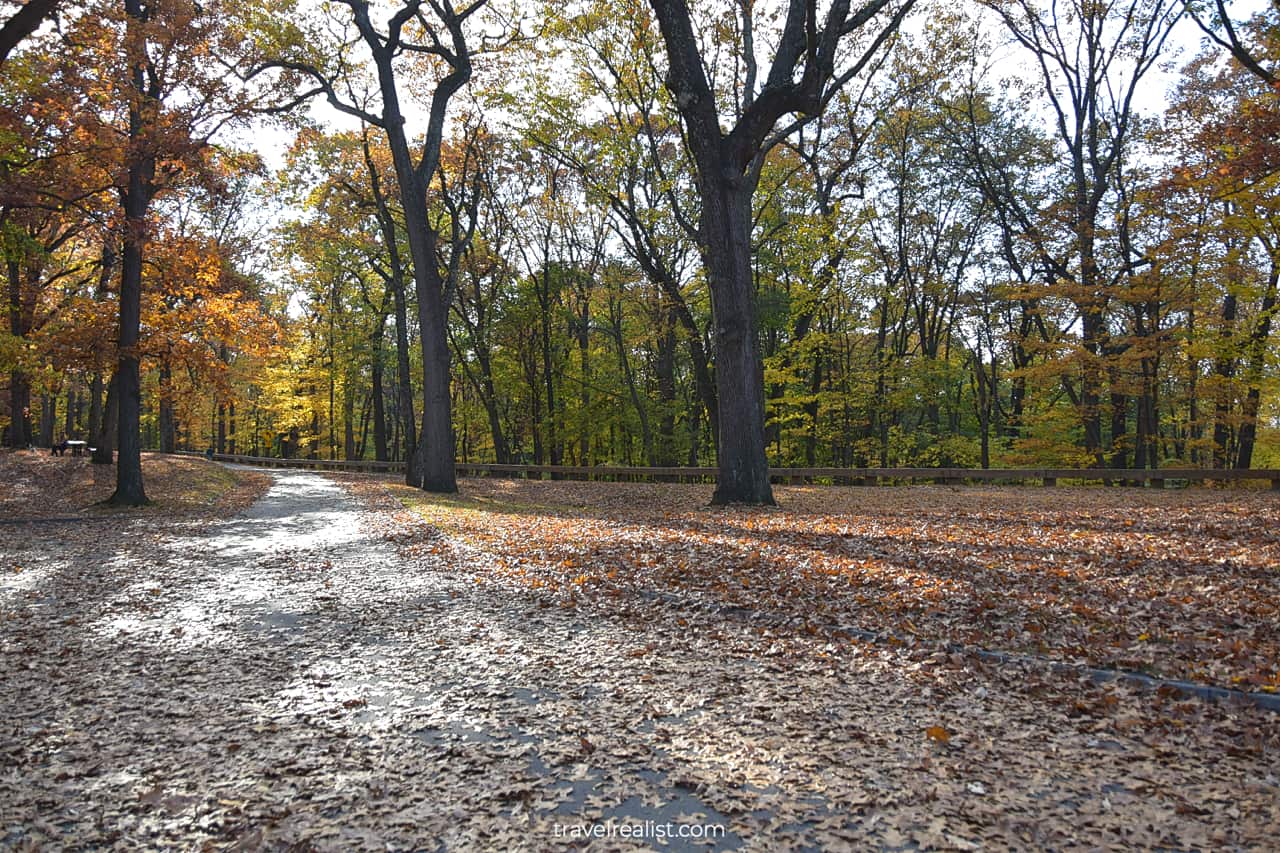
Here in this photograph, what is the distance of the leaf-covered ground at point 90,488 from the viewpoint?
1330cm

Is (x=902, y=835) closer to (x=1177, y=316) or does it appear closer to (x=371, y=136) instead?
(x=371, y=136)

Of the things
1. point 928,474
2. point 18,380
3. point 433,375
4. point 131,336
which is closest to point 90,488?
point 131,336

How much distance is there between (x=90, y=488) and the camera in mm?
15898

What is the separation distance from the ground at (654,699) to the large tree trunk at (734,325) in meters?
4.47

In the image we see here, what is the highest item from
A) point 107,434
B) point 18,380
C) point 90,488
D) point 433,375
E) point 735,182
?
point 735,182

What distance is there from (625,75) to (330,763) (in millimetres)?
18660

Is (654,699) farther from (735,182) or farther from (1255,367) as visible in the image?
(1255,367)

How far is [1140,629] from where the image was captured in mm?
4504

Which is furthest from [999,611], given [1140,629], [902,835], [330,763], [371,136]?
[371,136]

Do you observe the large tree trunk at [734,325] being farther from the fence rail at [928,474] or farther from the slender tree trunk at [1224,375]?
the slender tree trunk at [1224,375]

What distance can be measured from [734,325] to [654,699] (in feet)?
29.5

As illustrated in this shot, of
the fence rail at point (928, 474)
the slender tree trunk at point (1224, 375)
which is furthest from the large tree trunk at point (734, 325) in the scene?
the slender tree trunk at point (1224, 375)

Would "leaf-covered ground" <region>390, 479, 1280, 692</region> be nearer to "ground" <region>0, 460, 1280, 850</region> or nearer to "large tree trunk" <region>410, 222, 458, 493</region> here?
"ground" <region>0, 460, 1280, 850</region>

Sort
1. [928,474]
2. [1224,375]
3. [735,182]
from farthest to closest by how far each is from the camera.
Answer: [928,474] < [1224,375] < [735,182]
